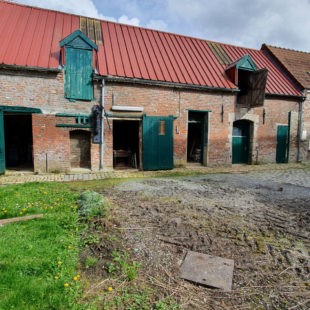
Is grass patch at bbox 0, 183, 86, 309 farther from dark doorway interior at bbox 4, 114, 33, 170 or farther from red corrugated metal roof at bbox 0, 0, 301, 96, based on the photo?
dark doorway interior at bbox 4, 114, 33, 170

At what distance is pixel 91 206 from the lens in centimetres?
439

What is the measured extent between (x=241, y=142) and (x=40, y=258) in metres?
12.6

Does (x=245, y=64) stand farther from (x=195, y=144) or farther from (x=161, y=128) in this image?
(x=161, y=128)

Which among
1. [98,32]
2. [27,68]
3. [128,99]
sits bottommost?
[128,99]

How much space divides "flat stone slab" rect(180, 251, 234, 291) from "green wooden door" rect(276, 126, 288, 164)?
1301cm

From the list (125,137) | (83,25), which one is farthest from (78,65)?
(125,137)

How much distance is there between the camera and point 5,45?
9.33 metres

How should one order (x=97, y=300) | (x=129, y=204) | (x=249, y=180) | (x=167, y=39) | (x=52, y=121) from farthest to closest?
1. (x=167, y=39)
2. (x=52, y=121)
3. (x=249, y=180)
4. (x=129, y=204)
5. (x=97, y=300)

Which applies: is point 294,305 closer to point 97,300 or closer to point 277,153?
point 97,300

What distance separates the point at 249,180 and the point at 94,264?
726 cm

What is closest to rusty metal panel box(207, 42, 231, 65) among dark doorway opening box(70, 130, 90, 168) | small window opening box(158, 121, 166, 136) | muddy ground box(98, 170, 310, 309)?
small window opening box(158, 121, 166, 136)

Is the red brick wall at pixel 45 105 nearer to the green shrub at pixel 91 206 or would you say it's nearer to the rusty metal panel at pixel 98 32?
the rusty metal panel at pixel 98 32

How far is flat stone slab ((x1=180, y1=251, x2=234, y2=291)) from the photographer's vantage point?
263 cm

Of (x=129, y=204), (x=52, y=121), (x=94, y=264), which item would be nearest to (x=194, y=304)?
(x=94, y=264)
